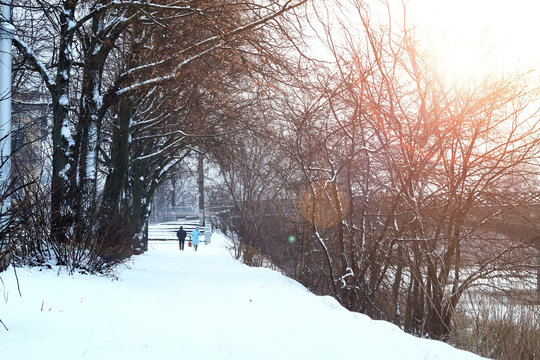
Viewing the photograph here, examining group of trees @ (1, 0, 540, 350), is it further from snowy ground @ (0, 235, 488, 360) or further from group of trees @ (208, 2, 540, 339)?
snowy ground @ (0, 235, 488, 360)

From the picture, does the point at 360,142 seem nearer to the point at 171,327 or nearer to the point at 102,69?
the point at 102,69

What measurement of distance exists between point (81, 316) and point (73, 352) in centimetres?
158

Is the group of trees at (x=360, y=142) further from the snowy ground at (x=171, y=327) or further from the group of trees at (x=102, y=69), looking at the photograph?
the snowy ground at (x=171, y=327)

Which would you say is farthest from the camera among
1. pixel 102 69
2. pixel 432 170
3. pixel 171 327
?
pixel 102 69

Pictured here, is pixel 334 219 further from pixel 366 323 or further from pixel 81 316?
pixel 81 316

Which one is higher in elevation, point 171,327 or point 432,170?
point 432,170

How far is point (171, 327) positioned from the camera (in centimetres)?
590

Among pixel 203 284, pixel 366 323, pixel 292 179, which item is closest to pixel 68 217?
pixel 203 284

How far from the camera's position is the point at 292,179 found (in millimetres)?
19672

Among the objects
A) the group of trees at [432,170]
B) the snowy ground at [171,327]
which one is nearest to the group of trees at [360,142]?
the group of trees at [432,170]

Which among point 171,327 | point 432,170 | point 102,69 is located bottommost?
point 171,327

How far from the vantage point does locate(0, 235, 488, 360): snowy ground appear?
4.61m

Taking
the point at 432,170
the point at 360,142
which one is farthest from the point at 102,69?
the point at 432,170

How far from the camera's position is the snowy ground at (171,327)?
4.61 metres
